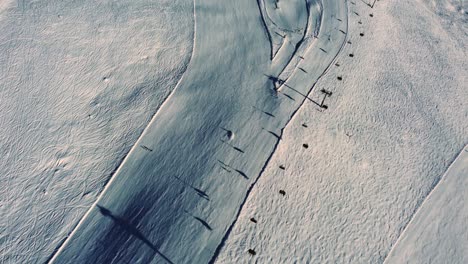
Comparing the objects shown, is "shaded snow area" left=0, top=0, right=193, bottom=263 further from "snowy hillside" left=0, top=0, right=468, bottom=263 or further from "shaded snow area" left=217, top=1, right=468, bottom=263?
"shaded snow area" left=217, top=1, right=468, bottom=263

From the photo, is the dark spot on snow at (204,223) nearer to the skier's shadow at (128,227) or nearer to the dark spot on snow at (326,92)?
the skier's shadow at (128,227)

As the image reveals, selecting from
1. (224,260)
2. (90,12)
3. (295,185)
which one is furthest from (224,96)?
(90,12)

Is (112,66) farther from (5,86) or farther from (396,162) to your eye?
(396,162)

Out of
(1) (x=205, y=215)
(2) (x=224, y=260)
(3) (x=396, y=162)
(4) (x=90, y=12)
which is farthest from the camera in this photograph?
(4) (x=90, y=12)

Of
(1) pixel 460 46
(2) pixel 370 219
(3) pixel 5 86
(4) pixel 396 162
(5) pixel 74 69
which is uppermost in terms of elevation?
(1) pixel 460 46

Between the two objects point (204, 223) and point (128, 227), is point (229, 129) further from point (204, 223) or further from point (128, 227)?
point (128, 227)

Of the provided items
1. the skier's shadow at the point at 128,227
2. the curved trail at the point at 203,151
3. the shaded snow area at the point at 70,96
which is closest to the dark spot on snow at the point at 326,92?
the curved trail at the point at 203,151

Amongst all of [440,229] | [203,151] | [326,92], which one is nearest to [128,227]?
[203,151]

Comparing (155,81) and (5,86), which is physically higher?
(155,81)
